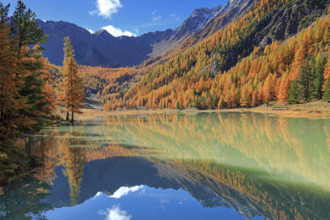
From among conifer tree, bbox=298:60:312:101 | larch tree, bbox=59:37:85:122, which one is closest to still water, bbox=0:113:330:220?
larch tree, bbox=59:37:85:122

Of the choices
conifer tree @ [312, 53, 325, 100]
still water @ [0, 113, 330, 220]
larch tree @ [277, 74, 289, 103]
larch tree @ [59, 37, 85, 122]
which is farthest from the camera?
larch tree @ [277, 74, 289, 103]

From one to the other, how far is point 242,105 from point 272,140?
95.2 meters

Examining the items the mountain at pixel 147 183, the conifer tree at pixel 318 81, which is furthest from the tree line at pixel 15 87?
the conifer tree at pixel 318 81

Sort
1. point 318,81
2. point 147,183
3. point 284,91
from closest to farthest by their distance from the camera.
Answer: point 147,183 < point 318,81 < point 284,91

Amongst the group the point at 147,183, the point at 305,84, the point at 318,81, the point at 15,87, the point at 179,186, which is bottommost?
the point at 147,183

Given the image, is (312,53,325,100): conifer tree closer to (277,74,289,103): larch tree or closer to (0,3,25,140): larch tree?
(277,74,289,103): larch tree

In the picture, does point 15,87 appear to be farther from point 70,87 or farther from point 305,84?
point 305,84

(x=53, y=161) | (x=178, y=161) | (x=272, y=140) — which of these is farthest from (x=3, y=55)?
(x=272, y=140)

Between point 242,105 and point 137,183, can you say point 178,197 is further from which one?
point 242,105

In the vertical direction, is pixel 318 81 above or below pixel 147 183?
above

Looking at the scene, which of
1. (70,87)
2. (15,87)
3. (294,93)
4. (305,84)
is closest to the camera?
(15,87)

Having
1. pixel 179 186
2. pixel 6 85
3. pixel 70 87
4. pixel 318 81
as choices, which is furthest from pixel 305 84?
pixel 6 85

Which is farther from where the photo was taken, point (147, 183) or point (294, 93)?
point (294, 93)

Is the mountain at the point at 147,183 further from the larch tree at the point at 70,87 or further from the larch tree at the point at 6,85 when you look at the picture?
the larch tree at the point at 70,87
